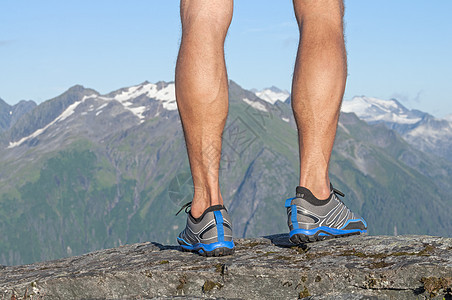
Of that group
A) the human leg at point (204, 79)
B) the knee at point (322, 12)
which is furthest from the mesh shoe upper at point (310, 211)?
the knee at point (322, 12)

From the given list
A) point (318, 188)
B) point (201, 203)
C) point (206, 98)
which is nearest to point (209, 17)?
point (206, 98)

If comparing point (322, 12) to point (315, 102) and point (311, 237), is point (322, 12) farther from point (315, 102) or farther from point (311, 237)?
point (311, 237)

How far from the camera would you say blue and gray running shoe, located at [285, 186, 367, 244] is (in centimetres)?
499

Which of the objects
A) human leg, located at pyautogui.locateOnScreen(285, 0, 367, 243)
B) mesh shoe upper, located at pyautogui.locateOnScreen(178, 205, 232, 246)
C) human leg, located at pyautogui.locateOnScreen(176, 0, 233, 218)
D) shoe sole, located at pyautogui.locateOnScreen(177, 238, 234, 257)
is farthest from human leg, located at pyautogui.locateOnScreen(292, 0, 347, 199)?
shoe sole, located at pyautogui.locateOnScreen(177, 238, 234, 257)

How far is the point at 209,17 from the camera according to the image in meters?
4.78

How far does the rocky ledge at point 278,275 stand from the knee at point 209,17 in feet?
7.16

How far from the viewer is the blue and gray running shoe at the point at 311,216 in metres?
4.99

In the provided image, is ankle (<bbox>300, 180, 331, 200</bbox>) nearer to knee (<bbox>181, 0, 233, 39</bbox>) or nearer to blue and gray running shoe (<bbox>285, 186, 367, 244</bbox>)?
blue and gray running shoe (<bbox>285, 186, 367, 244</bbox>)

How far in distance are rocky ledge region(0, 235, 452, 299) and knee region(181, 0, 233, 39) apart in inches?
86.0

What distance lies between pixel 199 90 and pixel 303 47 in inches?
45.0

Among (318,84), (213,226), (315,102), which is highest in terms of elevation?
(318,84)

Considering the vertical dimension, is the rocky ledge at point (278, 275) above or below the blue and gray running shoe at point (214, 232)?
below

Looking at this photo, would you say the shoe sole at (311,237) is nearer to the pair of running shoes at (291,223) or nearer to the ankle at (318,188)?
the pair of running shoes at (291,223)

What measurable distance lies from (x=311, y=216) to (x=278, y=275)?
0.87 meters
